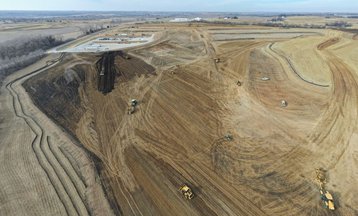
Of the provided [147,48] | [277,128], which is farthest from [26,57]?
[277,128]

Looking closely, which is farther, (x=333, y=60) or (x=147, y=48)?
(x=147, y=48)

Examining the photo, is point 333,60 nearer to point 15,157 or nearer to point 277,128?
point 277,128

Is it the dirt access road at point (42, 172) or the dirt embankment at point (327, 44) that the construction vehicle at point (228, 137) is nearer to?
the dirt access road at point (42, 172)

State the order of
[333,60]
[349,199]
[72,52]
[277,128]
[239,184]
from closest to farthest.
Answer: [349,199], [239,184], [277,128], [333,60], [72,52]

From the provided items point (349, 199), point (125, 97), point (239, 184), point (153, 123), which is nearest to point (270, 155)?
point (239, 184)

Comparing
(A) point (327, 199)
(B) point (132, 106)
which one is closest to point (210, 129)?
(B) point (132, 106)

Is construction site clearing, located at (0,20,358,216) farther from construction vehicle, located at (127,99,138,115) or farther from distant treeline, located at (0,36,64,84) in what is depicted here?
distant treeline, located at (0,36,64,84)

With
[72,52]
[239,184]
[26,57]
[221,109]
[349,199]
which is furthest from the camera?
[72,52]

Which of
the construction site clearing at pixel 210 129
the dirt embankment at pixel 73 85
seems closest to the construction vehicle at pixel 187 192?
the construction site clearing at pixel 210 129
